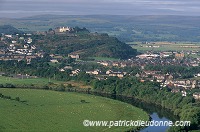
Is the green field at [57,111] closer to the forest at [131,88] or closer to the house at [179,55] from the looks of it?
the forest at [131,88]

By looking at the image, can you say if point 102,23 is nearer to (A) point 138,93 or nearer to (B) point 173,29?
(B) point 173,29

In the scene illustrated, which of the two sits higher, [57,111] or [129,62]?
[57,111]

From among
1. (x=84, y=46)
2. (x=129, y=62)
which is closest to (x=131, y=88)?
(x=129, y=62)

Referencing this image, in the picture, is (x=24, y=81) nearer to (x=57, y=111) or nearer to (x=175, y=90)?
(x=175, y=90)

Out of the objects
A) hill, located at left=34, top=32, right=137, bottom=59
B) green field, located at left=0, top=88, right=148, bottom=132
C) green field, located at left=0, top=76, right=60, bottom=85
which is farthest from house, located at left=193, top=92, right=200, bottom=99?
hill, located at left=34, top=32, right=137, bottom=59

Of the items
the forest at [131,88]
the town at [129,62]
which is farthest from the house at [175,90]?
the forest at [131,88]

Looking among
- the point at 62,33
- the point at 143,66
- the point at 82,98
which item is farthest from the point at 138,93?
the point at 62,33
